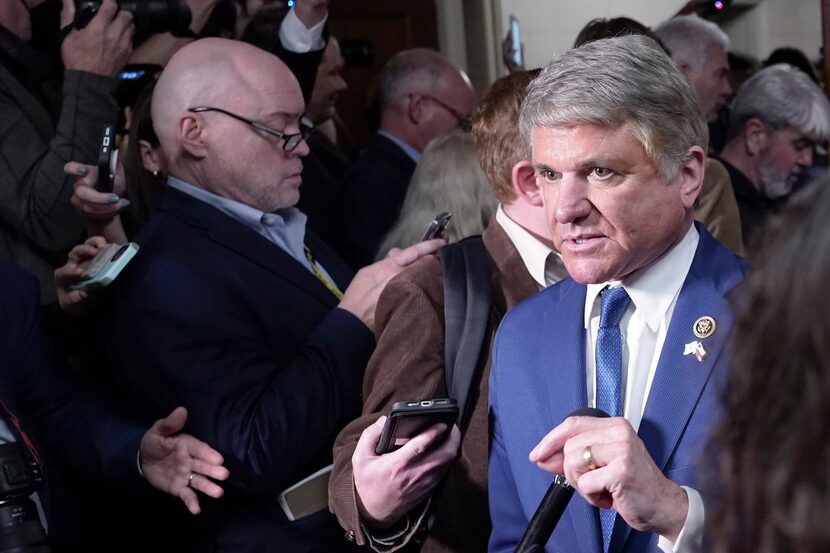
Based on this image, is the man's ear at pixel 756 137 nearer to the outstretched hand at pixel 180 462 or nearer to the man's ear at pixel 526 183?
the man's ear at pixel 526 183

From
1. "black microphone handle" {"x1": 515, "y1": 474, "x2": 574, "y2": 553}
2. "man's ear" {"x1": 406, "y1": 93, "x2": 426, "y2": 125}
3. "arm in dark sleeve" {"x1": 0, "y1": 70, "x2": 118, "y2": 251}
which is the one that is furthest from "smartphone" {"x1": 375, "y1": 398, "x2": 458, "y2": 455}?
"man's ear" {"x1": 406, "y1": 93, "x2": 426, "y2": 125}

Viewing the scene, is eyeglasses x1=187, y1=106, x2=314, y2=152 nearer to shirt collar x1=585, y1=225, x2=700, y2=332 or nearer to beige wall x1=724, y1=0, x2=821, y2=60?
shirt collar x1=585, y1=225, x2=700, y2=332

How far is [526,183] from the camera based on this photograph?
227cm

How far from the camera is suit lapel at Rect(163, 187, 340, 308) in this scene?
100 inches

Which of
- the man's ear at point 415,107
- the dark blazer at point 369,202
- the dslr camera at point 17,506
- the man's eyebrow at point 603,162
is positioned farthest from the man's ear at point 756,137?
the dslr camera at point 17,506

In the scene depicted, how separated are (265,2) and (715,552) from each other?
311 cm

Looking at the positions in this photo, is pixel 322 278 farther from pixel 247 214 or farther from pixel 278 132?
pixel 278 132

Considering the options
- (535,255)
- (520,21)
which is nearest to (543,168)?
(535,255)

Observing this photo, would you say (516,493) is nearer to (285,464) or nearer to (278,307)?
(285,464)

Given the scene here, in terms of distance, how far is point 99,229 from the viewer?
2.67 meters

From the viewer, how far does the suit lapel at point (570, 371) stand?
1.77 metres

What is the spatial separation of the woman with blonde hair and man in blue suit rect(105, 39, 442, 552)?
30 centimetres

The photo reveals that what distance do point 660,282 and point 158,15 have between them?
1.76 metres

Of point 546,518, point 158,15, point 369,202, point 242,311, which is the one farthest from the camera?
point 369,202
